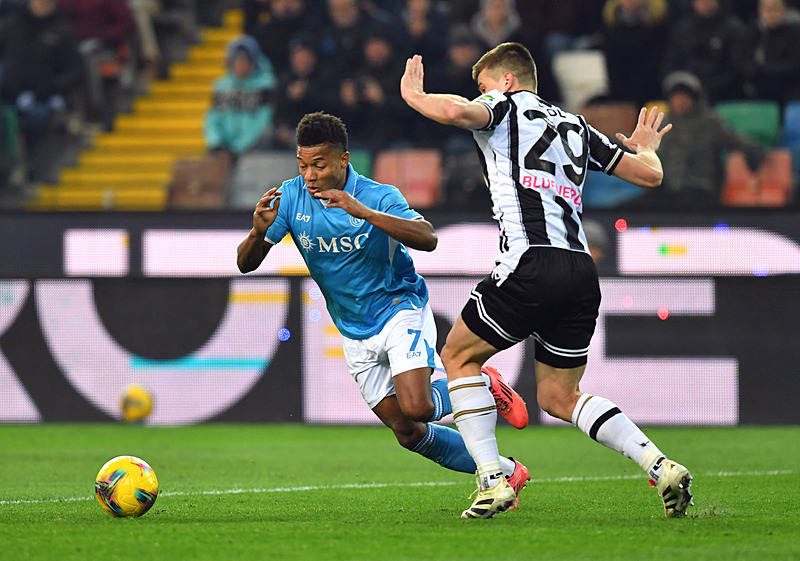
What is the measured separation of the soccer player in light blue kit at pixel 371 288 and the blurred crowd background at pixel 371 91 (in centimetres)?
545

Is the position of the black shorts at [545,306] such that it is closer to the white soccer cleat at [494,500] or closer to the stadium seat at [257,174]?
the white soccer cleat at [494,500]

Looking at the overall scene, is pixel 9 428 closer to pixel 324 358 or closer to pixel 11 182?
pixel 324 358

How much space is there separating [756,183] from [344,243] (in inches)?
279

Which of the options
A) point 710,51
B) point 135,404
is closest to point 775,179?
point 710,51

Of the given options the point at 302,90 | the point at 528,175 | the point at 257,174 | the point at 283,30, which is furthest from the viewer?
the point at 283,30

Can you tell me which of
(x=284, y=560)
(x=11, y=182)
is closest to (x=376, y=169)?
(x=11, y=182)

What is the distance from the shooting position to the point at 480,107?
4887mm

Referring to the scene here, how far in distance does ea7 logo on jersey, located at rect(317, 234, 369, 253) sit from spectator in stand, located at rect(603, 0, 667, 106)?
311 inches

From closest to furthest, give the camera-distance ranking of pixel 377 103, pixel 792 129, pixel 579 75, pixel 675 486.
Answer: pixel 675 486, pixel 792 129, pixel 377 103, pixel 579 75

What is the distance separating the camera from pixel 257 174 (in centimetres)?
1269

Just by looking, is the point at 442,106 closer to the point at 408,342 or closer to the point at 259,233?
the point at 259,233

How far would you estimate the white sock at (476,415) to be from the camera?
16.7 feet

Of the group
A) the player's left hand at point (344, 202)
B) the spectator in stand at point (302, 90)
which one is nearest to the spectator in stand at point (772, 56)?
the spectator in stand at point (302, 90)

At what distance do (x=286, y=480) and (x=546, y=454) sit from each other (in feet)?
7.02
